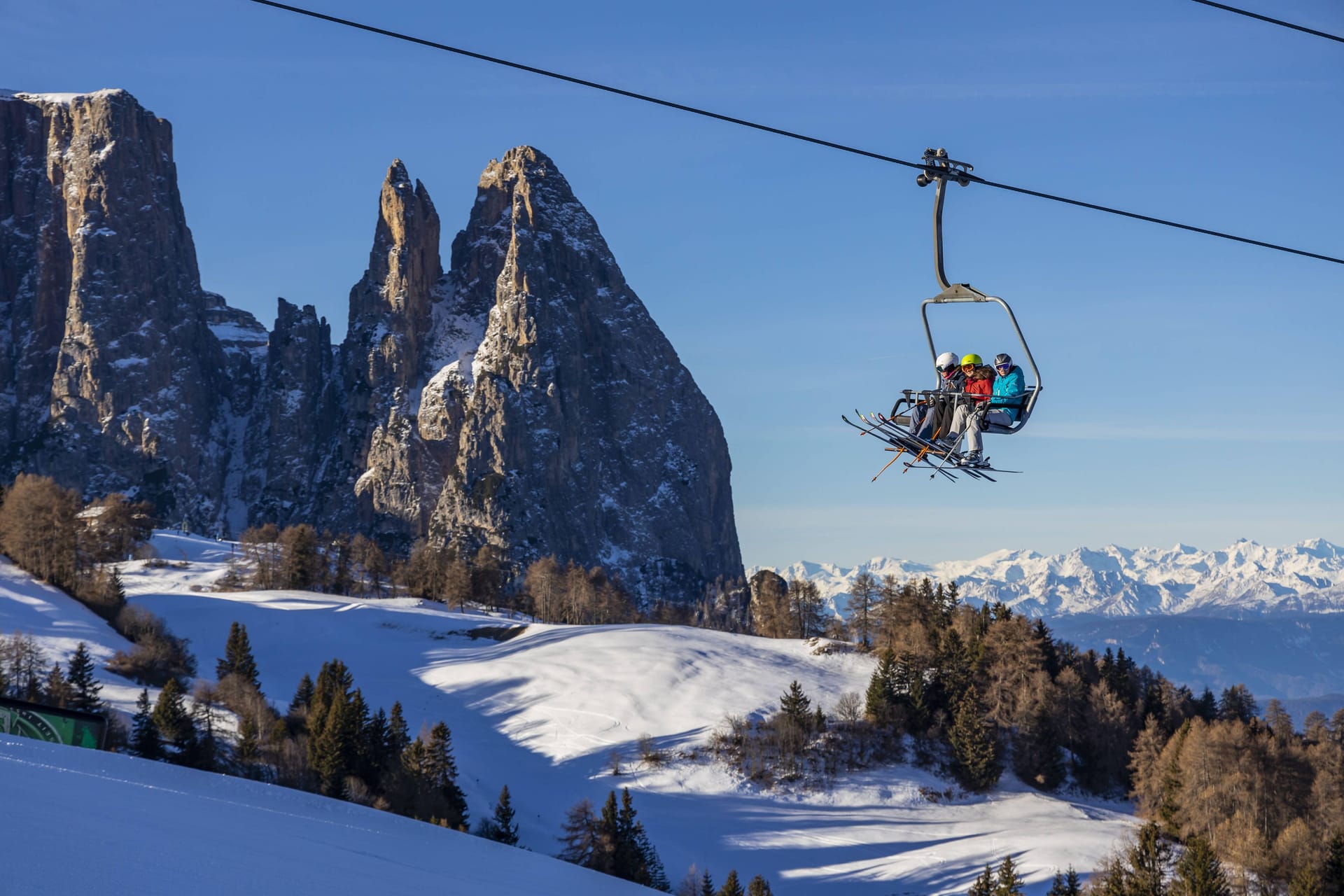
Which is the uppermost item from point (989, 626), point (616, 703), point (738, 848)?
point (989, 626)

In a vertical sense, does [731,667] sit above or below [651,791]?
above

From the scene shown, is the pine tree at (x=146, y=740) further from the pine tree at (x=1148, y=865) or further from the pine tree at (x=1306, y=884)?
the pine tree at (x=1306, y=884)

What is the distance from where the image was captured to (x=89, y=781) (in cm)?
3844

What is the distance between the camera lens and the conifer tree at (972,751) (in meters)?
96.1

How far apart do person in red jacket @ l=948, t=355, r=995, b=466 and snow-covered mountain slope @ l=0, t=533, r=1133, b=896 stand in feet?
94.5

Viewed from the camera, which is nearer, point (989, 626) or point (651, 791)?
point (651, 791)

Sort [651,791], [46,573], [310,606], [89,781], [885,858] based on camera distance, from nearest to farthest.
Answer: [89,781] → [885,858] → [651,791] → [46,573] → [310,606]

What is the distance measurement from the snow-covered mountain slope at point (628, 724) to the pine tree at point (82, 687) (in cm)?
392

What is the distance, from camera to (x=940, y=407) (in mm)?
21766

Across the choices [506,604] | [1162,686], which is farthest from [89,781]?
[506,604]

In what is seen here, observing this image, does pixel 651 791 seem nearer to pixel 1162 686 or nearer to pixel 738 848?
pixel 738 848

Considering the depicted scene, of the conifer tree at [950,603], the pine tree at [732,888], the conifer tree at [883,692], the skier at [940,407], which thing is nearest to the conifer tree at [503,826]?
the pine tree at [732,888]

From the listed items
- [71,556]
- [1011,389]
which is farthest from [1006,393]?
[71,556]

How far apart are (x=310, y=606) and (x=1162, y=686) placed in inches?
3311
